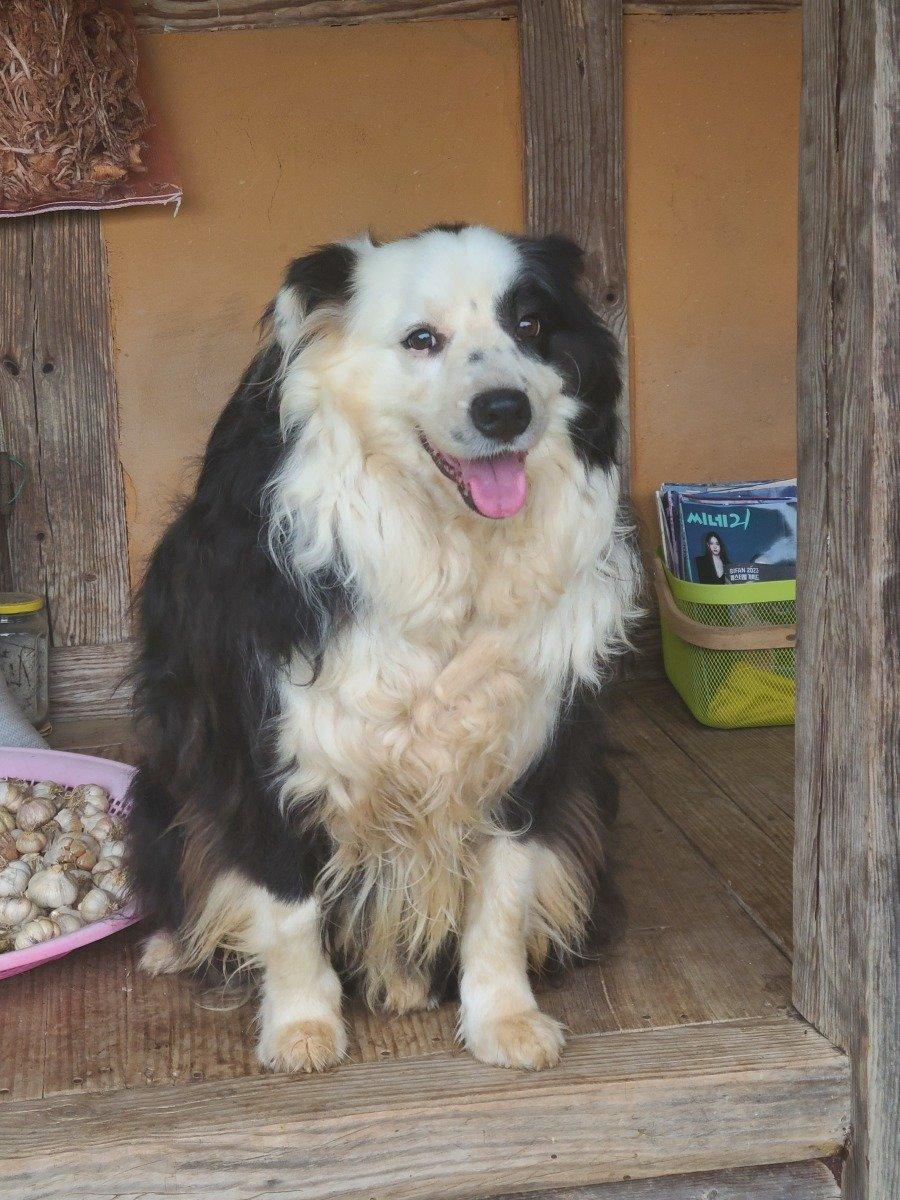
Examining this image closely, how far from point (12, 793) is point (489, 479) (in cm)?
142

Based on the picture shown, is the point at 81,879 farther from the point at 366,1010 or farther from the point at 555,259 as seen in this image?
the point at 555,259

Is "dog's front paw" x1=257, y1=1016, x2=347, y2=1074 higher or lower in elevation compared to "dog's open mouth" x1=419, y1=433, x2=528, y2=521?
lower

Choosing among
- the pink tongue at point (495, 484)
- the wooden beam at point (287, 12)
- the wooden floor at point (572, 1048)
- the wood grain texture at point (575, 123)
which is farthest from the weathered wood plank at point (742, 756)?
the wooden beam at point (287, 12)

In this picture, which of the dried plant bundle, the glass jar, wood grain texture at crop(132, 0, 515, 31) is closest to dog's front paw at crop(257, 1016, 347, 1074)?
the glass jar

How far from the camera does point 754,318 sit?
3.44 meters

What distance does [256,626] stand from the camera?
1.74 m

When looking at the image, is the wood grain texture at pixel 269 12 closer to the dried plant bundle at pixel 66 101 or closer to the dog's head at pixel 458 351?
the dried plant bundle at pixel 66 101

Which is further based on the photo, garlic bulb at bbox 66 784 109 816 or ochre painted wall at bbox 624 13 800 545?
ochre painted wall at bbox 624 13 800 545

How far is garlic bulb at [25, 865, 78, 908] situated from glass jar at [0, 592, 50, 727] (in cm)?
95

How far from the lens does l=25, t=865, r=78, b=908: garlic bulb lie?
226 centimetres

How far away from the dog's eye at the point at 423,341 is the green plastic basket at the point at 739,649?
1561 millimetres

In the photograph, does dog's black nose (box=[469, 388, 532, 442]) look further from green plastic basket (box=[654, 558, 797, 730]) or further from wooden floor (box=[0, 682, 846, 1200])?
green plastic basket (box=[654, 558, 797, 730])

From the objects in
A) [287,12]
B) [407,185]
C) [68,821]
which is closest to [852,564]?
[68,821]

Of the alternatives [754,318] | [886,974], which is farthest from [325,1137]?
[754,318]
